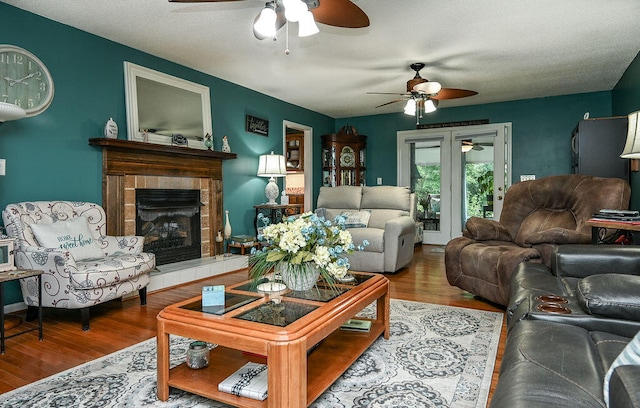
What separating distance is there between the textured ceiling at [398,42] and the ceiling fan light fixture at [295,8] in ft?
3.46

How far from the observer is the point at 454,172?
7.07 metres

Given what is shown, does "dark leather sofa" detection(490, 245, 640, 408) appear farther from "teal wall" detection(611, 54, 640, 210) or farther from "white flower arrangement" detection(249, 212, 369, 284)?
"teal wall" detection(611, 54, 640, 210)

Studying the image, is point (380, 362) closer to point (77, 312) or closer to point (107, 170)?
point (77, 312)

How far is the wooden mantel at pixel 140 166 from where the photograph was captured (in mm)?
3777

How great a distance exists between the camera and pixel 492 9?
3.22m

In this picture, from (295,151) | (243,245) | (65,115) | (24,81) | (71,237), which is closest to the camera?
(71,237)

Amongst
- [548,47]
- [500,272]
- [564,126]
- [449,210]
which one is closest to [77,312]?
[500,272]

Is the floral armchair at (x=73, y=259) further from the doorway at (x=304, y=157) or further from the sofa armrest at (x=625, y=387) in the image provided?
the doorway at (x=304, y=157)

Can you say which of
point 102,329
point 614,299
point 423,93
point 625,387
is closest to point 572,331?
point 614,299

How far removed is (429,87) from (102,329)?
3591 mm

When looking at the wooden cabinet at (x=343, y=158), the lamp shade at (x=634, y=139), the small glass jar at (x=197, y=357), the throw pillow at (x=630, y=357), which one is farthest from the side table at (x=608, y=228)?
the wooden cabinet at (x=343, y=158)

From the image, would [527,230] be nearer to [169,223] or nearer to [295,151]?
[169,223]

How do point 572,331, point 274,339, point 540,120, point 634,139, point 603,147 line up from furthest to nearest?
point 540,120 → point 603,147 → point 634,139 → point 274,339 → point 572,331

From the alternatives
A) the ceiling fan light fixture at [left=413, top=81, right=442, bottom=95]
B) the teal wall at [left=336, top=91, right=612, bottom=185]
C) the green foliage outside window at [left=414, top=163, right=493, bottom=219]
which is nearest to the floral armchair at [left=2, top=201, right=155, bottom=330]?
the ceiling fan light fixture at [left=413, top=81, right=442, bottom=95]
